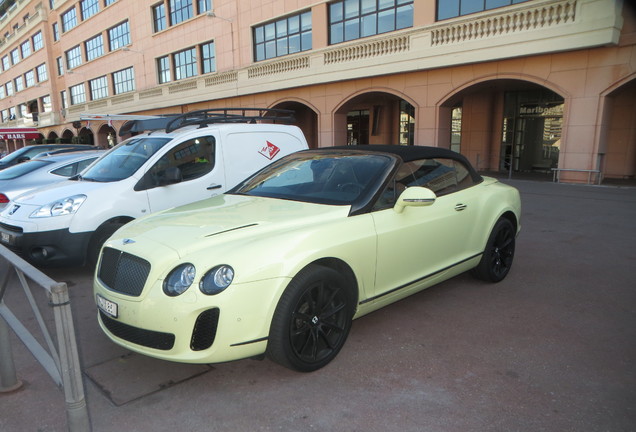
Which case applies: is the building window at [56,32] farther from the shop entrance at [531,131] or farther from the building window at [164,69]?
the shop entrance at [531,131]

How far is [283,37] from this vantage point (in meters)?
19.8

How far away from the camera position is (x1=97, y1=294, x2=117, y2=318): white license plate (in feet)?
9.02

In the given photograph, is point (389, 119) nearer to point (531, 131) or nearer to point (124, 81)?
point (531, 131)

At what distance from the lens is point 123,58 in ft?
100

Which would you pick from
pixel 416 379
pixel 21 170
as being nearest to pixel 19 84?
pixel 21 170

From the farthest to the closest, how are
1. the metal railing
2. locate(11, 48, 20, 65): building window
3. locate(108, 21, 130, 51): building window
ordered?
locate(11, 48, 20, 65): building window → locate(108, 21, 130, 51): building window → the metal railing

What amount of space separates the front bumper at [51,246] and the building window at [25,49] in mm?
51023

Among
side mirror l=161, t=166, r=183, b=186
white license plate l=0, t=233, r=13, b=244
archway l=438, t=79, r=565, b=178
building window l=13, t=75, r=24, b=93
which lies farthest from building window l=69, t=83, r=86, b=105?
side mirror l=161, t=166, r=183, b=186

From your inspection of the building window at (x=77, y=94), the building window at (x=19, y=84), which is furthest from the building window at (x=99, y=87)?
the building window at (x=19, y=84)

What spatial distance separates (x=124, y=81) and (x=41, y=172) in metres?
26.7

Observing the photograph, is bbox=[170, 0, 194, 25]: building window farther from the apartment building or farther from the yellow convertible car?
the yellow convertible car

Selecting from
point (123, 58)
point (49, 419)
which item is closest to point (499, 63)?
point (49, 419)

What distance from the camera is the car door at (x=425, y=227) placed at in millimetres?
3348

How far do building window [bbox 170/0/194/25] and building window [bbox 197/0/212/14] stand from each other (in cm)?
72
